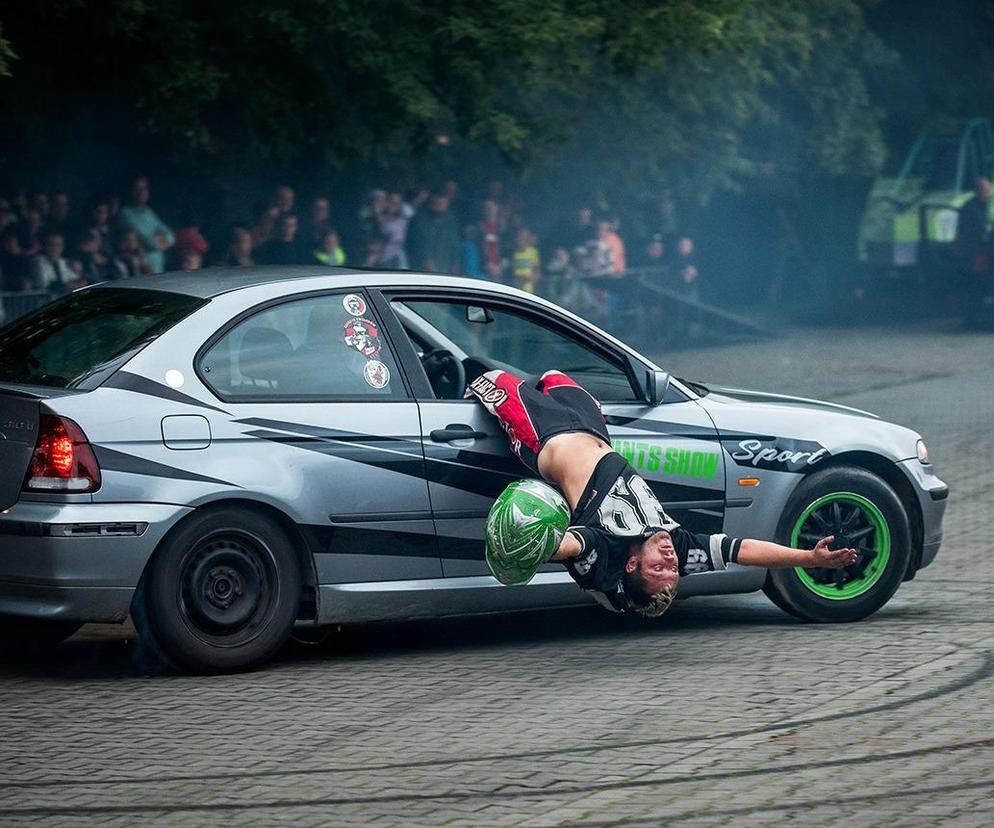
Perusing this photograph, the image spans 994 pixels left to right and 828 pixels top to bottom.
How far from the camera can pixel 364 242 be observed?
2028 cm

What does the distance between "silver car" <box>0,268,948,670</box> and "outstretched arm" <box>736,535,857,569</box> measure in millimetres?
407

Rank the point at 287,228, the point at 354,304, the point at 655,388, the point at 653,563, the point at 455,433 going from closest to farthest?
the point at 653,563 → the point at 455,433 → the point at 354,304 → the point at 655,388 → the point at 287,228

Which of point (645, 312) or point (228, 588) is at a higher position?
point (645, 312)

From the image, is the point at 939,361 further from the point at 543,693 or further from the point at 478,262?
the point at 543,693

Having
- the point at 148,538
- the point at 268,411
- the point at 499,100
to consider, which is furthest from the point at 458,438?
the point at 499,100

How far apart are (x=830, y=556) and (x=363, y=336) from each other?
2.07 meters

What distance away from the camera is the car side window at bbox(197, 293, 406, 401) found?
7312 millimetres

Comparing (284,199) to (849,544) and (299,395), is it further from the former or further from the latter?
(299,395)

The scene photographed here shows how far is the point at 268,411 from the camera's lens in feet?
23.8

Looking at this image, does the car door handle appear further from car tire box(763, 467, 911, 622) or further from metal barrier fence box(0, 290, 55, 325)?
metal barrier fence box(0, 290, 55, 325)

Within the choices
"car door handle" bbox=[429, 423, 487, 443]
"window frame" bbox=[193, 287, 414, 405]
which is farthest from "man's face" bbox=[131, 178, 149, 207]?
"car door handle" bbox=[429, 423, 487, 443]

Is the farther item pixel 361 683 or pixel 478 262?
pixel 478 262

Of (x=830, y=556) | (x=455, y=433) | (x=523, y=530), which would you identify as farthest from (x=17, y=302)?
(x=830, y=556)

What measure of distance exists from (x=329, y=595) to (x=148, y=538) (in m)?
0.78
